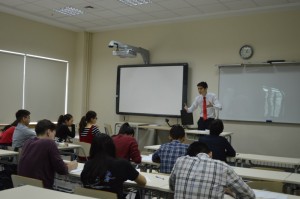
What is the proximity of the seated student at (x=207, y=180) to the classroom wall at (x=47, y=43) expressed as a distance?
21.5 ft

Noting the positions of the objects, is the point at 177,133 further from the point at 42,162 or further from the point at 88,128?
the point at 88,128

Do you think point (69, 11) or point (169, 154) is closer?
point (169, 154)

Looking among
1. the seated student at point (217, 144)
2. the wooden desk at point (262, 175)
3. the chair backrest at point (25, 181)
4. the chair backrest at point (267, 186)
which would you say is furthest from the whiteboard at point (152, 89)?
the chair backrest at point (25, 181)

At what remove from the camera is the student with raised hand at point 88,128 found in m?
4.93

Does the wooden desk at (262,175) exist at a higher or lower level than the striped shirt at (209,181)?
lower

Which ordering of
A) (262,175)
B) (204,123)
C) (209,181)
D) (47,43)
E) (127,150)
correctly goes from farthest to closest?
(47,43), (204,123), (127,150), (262,175), (209,181)

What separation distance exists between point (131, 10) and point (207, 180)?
584cm

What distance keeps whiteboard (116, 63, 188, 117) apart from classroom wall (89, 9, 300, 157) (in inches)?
7.8

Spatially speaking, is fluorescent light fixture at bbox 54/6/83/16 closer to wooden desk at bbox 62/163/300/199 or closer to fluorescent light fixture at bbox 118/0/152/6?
fluorescent light fixture at bbox 118/0/152/6

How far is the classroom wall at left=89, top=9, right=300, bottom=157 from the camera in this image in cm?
683

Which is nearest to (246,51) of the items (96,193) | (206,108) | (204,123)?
(206,108)

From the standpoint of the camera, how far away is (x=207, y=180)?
2.27m

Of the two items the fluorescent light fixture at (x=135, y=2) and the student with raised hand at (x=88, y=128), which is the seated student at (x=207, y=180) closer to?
the student with raised hand at (x=88, y=128)

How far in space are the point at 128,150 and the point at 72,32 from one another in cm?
649
